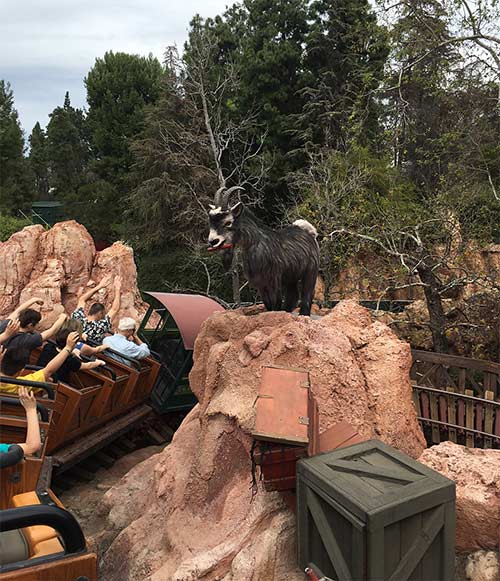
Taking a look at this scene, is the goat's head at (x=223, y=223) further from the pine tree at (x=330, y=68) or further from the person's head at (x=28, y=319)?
the pine tree at (x=330, y=68)

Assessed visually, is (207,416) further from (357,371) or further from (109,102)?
(109,102)

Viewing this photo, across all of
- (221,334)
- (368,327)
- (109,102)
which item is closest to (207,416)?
(221,334)

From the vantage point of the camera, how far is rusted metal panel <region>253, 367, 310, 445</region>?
270 centimetres

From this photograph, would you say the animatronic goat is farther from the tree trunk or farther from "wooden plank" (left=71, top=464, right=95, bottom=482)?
the tree trunk

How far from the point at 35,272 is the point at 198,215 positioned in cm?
495

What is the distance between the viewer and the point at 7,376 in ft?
13.4

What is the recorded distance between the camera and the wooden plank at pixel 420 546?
240 cm

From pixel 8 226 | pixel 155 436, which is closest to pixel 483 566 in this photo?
pixel 155 436

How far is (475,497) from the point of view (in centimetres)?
299

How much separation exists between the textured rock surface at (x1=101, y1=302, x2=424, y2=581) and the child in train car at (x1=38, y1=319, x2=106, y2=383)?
53.2 inches

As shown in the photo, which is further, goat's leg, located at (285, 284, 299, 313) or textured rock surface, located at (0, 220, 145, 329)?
textured rock surface, located at (0, 220, 145, 329)

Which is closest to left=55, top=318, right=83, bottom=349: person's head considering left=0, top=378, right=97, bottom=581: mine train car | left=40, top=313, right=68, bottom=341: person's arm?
left=40, top=313, right=68, bottom=341: person's arm

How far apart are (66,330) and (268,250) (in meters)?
2.74

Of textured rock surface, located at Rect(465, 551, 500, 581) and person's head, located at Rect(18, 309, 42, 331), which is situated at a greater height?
person's head, located at Rect(18, 309, 42, 331)
